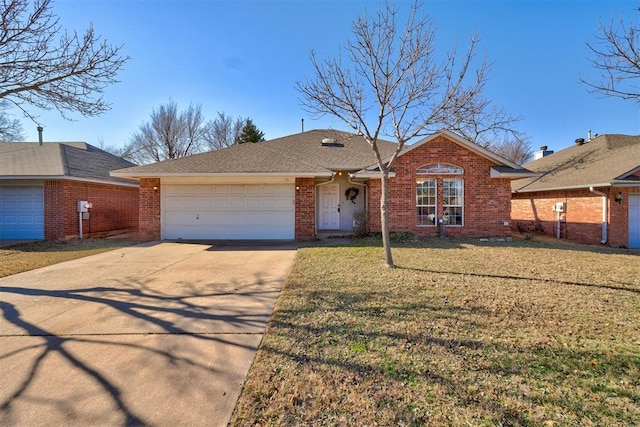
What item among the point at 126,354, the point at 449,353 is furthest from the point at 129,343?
the point at 449,353

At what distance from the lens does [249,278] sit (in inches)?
241

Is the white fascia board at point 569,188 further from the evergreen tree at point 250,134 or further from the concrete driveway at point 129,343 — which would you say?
the evergreen tree at point 250,134

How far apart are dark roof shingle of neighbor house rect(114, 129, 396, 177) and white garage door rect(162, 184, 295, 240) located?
2.76 feet

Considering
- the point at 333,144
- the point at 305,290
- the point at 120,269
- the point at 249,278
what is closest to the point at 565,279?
the point at 305,290

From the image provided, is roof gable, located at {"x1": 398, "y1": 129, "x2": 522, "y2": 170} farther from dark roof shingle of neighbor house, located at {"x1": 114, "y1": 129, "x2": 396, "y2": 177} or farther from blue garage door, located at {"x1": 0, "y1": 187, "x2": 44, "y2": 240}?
blue garage door, located at {"x1": 0, "y1": 187, "x2": 44, "y2": 240}

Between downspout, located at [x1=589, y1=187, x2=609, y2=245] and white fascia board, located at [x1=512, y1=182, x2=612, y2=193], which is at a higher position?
white fascia board, located at [x1=512, y1=182, x2=612, y2=193]

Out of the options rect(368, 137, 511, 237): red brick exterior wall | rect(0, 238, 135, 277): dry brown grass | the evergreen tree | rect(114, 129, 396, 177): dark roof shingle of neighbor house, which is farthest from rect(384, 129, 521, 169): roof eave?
the evergreen tree

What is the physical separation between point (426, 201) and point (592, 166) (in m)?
8.00

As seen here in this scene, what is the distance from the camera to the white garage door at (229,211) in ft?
37.9

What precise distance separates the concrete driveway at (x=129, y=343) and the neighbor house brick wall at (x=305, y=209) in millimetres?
4973

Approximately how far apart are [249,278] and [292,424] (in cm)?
415

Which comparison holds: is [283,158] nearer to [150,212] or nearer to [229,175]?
[229,175]

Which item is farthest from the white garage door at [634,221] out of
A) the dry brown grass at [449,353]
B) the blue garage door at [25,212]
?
the blue garage door at [25,212]

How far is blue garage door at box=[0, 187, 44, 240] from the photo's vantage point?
12.1 m
